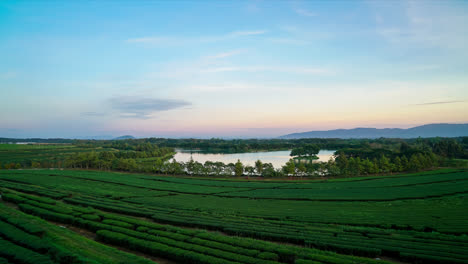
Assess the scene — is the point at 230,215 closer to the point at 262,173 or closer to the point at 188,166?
the point at 262,173

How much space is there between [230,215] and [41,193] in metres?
25.4

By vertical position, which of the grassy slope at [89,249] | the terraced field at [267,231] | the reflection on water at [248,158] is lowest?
the reflection on water at [248,158]

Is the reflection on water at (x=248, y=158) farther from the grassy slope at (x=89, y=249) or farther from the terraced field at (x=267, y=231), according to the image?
the grassy slope at (x=89, y=249)

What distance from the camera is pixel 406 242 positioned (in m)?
13.9

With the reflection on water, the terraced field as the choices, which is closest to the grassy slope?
the terraced field

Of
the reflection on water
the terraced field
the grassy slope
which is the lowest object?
the reflection on water

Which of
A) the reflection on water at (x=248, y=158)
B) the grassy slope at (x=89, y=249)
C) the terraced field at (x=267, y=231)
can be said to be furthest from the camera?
the reflection on water at (x=248, y=158)

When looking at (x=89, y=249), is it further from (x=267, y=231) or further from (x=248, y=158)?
(x=248, y=158)

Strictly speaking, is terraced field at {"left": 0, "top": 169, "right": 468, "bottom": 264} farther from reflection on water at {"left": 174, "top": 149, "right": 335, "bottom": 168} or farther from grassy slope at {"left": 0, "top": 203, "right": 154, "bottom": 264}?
reflection on water at {"left": 174, "top": 149, "right": 335, "bottom": 168}

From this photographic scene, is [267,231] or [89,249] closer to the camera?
[89,249]

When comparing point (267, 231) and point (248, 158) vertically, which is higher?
point (267, 231)

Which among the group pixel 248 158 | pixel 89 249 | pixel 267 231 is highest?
pixel 89 249

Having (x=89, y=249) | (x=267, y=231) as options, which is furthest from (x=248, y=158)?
(x=89, y=249)

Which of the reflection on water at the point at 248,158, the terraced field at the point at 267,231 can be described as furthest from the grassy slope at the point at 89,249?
the reflection on water at the point at 248,158
